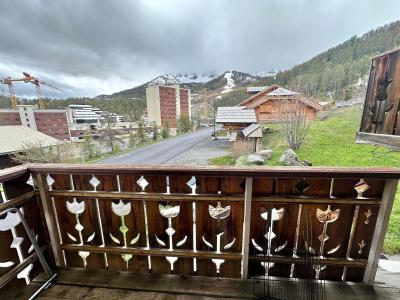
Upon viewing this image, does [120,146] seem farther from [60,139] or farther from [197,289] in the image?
[197,289]

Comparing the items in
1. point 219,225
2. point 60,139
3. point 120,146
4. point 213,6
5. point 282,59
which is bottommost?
point 120,146

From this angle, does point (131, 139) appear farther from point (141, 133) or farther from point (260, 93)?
point (260, 93)

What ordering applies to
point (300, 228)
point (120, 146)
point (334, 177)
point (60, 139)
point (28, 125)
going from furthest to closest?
point (120, 146)
point (60, 139)
point (28, 125)
point (300, 228)
point (334, 177)

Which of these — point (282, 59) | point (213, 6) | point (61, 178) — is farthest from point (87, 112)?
point (61, 178)

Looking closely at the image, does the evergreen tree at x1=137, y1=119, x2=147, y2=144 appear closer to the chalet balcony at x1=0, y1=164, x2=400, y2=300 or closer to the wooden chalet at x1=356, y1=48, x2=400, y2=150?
the chalet balcony at x1=0, y1=164, x2=400, y2=300

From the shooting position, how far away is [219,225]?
1.21 m

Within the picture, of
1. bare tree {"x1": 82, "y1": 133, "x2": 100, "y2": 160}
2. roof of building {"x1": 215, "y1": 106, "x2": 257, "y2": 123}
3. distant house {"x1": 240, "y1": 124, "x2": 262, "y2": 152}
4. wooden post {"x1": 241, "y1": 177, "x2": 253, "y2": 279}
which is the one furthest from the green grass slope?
bare tree {"x1": 82, "y1": 133, "x2": 100, "y2": 160}

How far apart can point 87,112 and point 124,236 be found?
14230 millimetres

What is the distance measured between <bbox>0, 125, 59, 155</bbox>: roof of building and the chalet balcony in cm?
1024

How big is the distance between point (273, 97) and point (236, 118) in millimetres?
2062

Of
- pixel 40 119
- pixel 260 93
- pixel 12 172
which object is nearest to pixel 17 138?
pixel 40 119

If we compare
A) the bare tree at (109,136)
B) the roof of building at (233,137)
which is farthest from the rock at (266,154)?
the bare tree at (109,136)

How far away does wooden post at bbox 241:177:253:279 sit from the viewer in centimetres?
108

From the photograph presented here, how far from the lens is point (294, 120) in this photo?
859cm
